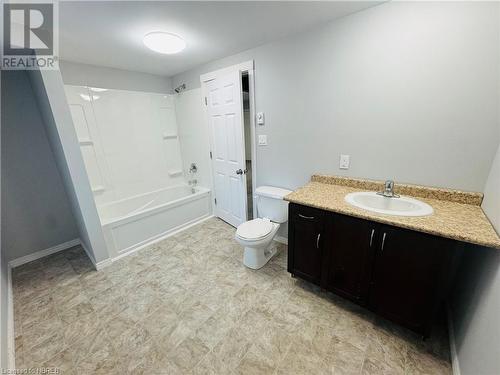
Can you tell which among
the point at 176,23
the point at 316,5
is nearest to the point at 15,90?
the point at 176,23

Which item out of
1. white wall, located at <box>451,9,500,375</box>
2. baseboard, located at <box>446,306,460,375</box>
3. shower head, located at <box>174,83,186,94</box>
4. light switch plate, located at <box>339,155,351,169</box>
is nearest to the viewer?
white wall, located at <box>451,9,500,375</box>

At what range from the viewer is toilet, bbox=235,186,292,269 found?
78.3 inches

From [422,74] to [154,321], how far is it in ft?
8.64

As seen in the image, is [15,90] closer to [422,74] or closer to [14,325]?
[14,325]

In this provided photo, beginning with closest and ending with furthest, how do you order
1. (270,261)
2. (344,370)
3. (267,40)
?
1. (344,370)
2. (267,40)
3. (270,261)

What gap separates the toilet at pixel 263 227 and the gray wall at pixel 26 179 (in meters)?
2.34

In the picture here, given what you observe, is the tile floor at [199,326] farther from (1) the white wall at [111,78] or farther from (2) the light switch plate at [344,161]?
→ (1) the white wall at [111,78]

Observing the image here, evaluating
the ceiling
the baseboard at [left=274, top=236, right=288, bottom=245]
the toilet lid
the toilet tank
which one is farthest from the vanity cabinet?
the ceiling

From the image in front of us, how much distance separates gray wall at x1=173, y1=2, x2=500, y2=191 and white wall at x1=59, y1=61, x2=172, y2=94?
1.83 m

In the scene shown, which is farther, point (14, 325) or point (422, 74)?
point (14, 325)

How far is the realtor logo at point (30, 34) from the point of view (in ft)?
4.51

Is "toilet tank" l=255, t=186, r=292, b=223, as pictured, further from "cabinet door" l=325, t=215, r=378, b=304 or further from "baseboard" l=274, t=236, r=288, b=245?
"cabinet door" l=325, t=215, r=378, b=304

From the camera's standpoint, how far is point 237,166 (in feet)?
8.60

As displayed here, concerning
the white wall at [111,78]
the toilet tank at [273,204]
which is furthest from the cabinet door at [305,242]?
the white wall at [111,78]
